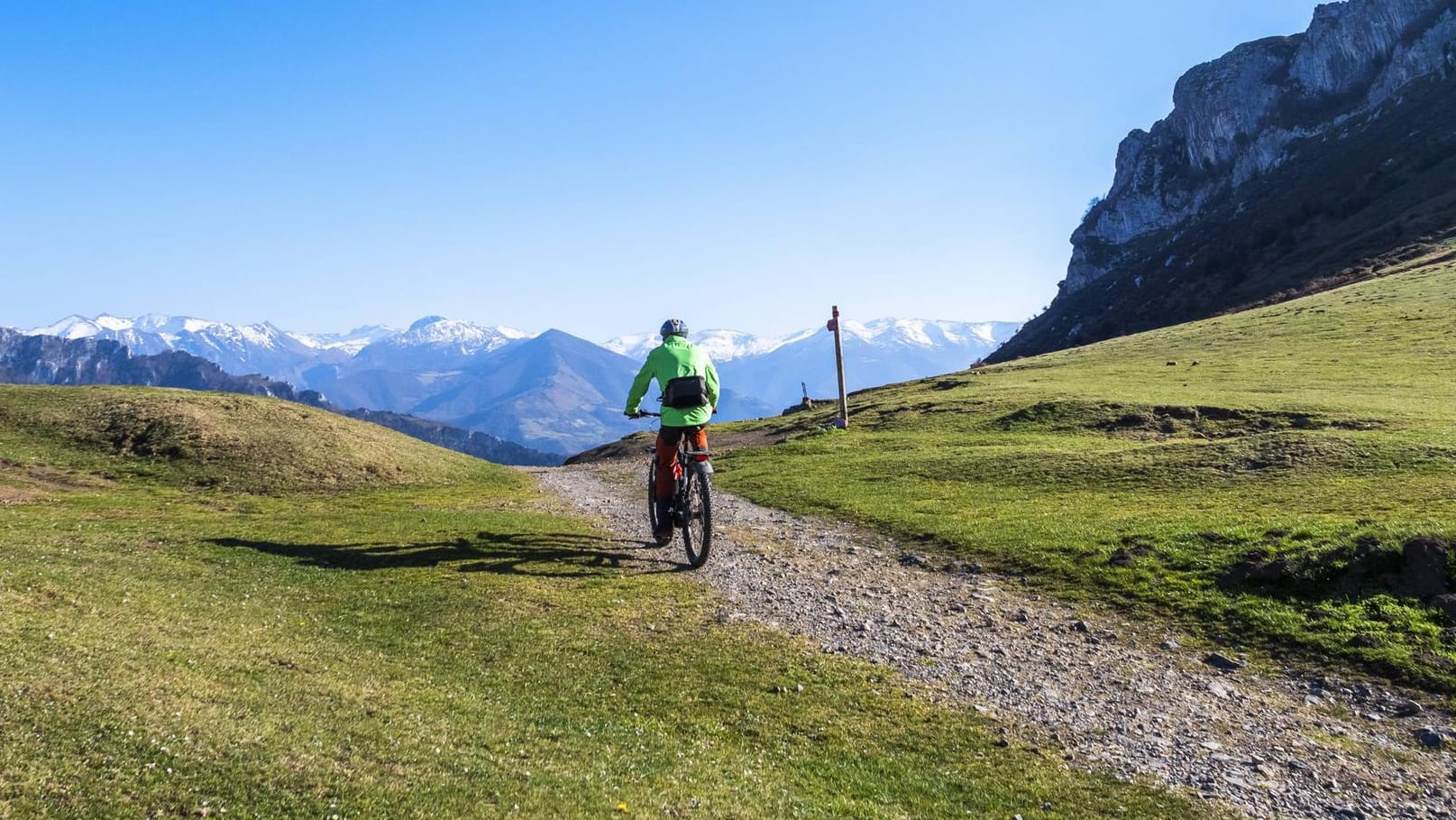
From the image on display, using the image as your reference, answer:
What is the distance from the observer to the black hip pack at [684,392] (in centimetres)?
1644

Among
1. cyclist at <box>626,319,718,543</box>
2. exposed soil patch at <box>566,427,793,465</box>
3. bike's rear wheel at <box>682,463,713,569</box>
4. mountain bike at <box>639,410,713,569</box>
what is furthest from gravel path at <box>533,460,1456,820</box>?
exposed soil patch at <box>566,427,793,465</box>

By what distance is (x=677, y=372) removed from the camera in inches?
659

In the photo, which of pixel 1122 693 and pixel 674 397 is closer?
pixel 1122 693

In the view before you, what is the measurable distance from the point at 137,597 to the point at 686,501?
381 inches

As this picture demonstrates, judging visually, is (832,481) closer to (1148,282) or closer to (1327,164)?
(1148,282)

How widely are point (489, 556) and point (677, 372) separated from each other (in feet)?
20.1

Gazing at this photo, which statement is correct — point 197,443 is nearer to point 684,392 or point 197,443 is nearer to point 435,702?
point 684,392

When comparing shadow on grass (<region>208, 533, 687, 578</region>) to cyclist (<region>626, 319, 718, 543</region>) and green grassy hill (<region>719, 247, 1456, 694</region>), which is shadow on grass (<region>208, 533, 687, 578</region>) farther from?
green grassy hill (<region>719, 247, 1456, 694</region>)

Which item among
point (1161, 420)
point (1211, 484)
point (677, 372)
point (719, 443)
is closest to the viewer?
point (677, 372)

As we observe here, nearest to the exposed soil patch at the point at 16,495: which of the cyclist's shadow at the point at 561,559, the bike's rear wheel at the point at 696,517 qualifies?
the cyclist's shadow at the point at 561,559

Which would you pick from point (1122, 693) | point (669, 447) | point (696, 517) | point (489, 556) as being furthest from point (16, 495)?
point (1122, 693)

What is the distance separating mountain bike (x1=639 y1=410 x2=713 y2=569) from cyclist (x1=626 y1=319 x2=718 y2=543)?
8.3 inches

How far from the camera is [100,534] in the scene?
662 inches

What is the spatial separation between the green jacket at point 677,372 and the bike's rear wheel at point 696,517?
1106 millimetres
